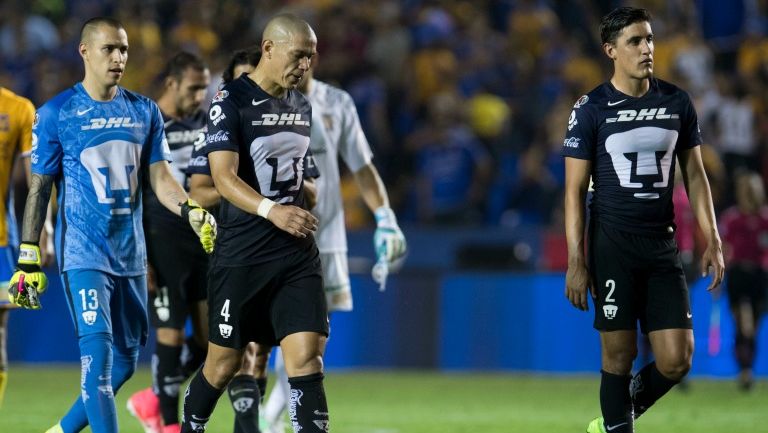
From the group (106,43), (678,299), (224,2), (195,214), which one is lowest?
(678,299)

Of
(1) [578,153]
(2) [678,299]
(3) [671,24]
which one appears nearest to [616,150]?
(1) [578,153]

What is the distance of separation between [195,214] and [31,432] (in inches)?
152

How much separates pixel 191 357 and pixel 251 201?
3.20m

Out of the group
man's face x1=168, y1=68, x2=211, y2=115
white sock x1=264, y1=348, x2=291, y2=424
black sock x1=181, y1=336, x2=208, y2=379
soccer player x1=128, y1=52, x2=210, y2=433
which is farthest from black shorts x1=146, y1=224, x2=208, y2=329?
man's face x1=168, y1=68, x2=211, y2=115

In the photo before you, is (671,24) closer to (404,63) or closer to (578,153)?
(404,63)

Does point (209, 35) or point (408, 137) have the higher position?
point (209, 35)

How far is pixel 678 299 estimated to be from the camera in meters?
7.78

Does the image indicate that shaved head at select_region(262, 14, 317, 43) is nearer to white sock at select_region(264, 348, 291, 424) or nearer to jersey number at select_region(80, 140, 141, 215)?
jersey number at select_region(80, 140, 141, 215)

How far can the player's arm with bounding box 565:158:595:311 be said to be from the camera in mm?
7773

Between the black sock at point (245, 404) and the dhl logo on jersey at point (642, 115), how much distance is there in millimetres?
2818

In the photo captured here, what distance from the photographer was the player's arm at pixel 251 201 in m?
7.10

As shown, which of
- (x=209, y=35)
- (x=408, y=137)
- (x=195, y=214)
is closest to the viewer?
(x=195, y=214)

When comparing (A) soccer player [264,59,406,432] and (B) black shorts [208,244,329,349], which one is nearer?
(B) black shorts [208,244,329,349]

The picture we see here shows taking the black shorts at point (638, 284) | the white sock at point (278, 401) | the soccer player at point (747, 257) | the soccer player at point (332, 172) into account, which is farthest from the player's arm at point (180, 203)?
the soccer player at point (747, 257)
